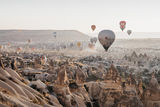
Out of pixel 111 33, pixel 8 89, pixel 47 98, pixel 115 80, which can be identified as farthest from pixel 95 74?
pixel 8 89

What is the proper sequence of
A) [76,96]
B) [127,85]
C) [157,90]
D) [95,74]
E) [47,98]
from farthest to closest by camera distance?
[95,74] < [127,85] < [157,90] < [76,96] < [47,98]

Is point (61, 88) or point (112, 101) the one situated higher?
point (61, 88)

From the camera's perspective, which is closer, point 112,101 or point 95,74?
point 112,101

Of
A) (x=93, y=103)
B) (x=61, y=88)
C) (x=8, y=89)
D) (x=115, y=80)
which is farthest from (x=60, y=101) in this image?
(x=115, y=80)

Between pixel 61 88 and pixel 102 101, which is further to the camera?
pixel 102 101

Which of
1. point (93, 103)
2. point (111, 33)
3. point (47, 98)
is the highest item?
point (111, 33)

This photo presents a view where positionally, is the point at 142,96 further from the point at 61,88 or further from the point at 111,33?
the point at 111,33

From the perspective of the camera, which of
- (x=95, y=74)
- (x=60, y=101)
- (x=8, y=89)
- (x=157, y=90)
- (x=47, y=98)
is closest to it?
(x=8, y=89)

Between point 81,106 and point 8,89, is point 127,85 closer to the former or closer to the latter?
point 81,106

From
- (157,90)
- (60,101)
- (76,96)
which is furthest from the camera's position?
(157,90)
